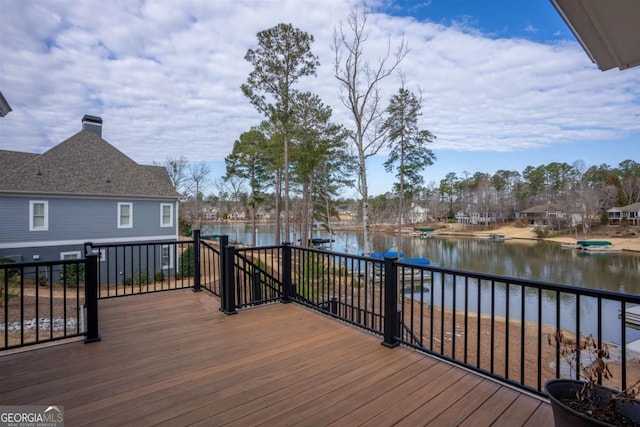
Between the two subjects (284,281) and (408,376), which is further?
(284,281)

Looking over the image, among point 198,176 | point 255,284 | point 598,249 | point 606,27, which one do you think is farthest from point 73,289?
point 598,249

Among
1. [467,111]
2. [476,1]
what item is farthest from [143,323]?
[467,111]

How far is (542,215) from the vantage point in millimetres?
41250

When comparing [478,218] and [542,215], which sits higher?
[542,215]

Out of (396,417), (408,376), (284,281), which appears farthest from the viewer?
(284,281)

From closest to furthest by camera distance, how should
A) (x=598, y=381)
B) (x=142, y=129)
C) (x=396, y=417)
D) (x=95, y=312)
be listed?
(x=598, y=381) < (x=396, y=417) < (x=95, y=312) < (x=142, y=129)

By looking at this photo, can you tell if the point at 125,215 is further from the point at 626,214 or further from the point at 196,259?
the point at 626,214

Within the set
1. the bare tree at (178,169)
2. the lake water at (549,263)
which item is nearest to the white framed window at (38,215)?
the bare tree at (178,169)

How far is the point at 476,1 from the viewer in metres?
7.67

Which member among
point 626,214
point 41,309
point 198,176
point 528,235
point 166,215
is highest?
point 198,176

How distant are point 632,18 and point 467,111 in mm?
17596

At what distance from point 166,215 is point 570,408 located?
15.0 meters

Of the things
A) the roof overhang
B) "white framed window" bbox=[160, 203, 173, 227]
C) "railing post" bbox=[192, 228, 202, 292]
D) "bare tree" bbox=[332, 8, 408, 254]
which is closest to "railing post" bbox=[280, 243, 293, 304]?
"railing post" bbox=[192, 228, 202, 292]

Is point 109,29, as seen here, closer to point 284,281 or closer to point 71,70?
point 71,70
